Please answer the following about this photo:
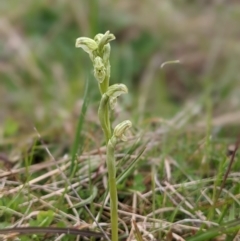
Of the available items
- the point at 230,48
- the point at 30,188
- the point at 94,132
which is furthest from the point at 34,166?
the point at 230,48

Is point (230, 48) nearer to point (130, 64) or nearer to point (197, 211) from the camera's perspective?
point (130, 64)

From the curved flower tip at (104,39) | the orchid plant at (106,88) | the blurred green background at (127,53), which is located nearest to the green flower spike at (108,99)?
the orchid plant at (106,88)

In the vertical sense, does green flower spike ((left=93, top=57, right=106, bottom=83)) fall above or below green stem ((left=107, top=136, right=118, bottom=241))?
above

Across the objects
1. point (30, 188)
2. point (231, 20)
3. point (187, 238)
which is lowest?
point (187, 238)

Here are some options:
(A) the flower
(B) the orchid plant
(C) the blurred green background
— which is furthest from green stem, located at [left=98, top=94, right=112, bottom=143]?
(C) the blurred green background

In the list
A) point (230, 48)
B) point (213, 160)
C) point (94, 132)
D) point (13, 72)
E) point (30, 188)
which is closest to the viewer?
point (30, 188)

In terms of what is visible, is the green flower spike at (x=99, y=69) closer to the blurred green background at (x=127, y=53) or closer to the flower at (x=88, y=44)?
the flower at (x=88, y=44)

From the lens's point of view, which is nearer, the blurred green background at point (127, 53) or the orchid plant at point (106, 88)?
the orchid plant at point (106, 88)

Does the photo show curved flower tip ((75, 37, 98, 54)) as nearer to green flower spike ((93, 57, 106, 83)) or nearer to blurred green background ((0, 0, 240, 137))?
green flower spike ((93, 57, 106, 83))
